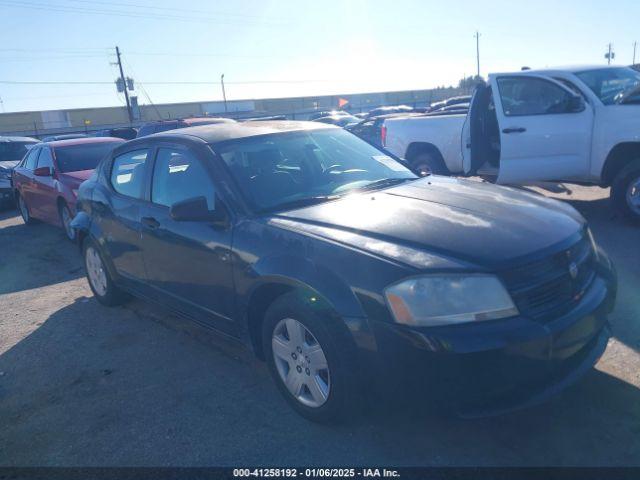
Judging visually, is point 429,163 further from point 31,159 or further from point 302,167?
point 31,159

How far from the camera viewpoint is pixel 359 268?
8.77 feet

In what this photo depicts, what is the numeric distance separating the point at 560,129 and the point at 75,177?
22.6 feet

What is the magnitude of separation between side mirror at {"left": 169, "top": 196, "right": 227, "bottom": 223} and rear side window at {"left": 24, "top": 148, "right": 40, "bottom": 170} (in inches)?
290

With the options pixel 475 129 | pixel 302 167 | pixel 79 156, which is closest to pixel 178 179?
pixel 302 167

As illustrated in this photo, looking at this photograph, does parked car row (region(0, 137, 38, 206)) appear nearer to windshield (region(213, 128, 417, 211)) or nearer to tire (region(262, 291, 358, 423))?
windshield (region(213, 128, 417, 211))

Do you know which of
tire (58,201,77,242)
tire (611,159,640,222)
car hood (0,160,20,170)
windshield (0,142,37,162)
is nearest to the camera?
tire (611,159,640,222)

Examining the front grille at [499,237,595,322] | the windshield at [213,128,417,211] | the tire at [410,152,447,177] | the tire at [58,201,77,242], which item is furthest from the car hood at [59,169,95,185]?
the front grille at [499,237,595,322]

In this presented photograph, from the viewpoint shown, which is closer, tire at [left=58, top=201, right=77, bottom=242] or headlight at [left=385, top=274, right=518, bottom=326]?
headlight at [left=385, top=274, right=518, bottom=326]

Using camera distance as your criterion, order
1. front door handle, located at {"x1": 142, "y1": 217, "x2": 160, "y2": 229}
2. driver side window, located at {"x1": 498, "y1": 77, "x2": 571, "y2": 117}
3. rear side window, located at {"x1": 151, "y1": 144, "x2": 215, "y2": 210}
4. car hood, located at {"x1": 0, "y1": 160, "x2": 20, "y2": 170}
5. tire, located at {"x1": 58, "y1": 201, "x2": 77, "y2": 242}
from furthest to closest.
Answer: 1. car hood, located at {"x1": 0, "y1": 160, "x2": 20, "y2": 170}
2. tire, located at {"x1": 58, "y1": 201, "x2": 77, "y2": 242}
3. driver side window, located at {"x1": 498, "y1": 77, "x2": 571, "y2": 117}
4. front door handle, located at {"x1": 142, "y1": 217, "x2": 160, "y2": 229}
5. rear side window, located at {"x1": 151, "y1": 144, "x2": 215, "y2": 210}

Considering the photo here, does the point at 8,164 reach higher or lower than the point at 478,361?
higher

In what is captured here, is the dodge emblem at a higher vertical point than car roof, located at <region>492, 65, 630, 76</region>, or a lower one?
lower

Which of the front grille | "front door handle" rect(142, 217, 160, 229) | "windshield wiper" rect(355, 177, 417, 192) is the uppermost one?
"windshield wiper" rect(355, 177, 417, 192)

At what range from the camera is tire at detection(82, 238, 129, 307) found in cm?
525

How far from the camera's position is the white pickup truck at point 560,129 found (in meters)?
6.52
